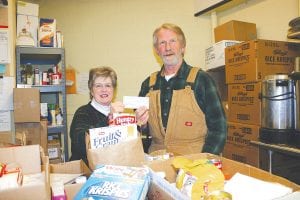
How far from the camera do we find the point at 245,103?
276 cm

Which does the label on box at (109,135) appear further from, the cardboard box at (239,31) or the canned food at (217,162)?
the cardboard box at (239,31)

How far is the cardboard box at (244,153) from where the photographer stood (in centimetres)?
264

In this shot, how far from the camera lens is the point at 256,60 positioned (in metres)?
2.59

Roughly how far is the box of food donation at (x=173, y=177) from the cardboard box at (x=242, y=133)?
1815mm

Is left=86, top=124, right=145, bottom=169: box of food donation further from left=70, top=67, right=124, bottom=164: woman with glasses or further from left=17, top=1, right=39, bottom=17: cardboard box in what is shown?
left=17, top=1, right=39, bottom=17: cardboard box

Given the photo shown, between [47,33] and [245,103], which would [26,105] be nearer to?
[47,33]

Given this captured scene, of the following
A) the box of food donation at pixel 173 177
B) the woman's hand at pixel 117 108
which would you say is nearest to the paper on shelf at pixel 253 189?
the box of food donation at pixel 173 177

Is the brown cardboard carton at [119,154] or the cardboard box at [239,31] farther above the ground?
the cardboard box at [239,31]

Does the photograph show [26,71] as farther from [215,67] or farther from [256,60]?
[256,60]

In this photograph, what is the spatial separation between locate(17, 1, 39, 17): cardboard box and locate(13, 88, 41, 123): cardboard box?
86 centimetres

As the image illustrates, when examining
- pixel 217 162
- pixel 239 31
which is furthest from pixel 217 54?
pixel 217 162

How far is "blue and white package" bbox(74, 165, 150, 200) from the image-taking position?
2.12 ft

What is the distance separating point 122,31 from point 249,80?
168cm

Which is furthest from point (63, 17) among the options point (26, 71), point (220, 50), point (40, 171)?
point (40, 171)
